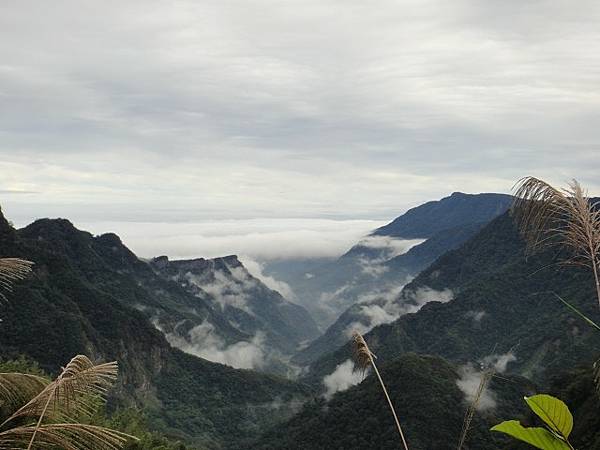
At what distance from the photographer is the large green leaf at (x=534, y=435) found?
3830 mm

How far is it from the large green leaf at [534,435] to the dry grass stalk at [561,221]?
8.59ft

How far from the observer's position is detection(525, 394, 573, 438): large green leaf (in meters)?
3.84

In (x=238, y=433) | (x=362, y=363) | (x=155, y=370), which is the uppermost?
(x=362, y=363)

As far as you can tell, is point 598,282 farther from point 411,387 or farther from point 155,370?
point 155,370

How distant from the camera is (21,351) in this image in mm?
137875

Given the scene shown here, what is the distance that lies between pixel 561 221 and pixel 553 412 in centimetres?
378

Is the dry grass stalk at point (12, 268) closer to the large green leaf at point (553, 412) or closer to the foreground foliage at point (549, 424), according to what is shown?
the foreground foliage at point (549, 424)

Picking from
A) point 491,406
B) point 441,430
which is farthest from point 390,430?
point 491,406

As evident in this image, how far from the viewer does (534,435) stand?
3885 mm

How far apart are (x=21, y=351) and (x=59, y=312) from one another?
75.9 ft

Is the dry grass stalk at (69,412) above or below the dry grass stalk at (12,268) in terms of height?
below

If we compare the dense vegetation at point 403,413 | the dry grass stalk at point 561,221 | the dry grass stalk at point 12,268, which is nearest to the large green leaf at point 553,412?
the dry grass stalk at point 561,221

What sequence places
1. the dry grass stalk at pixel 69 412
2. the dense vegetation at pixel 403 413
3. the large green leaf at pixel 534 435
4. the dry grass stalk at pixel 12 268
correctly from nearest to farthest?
the large green leaf at pixel 534 435 < the dry grass stalk at pixel 69 412 < the dry grass stalk at pixel 12 268 < the dense vegetation at pixel 403 413

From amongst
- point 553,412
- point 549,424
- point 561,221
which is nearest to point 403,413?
point 561,221
